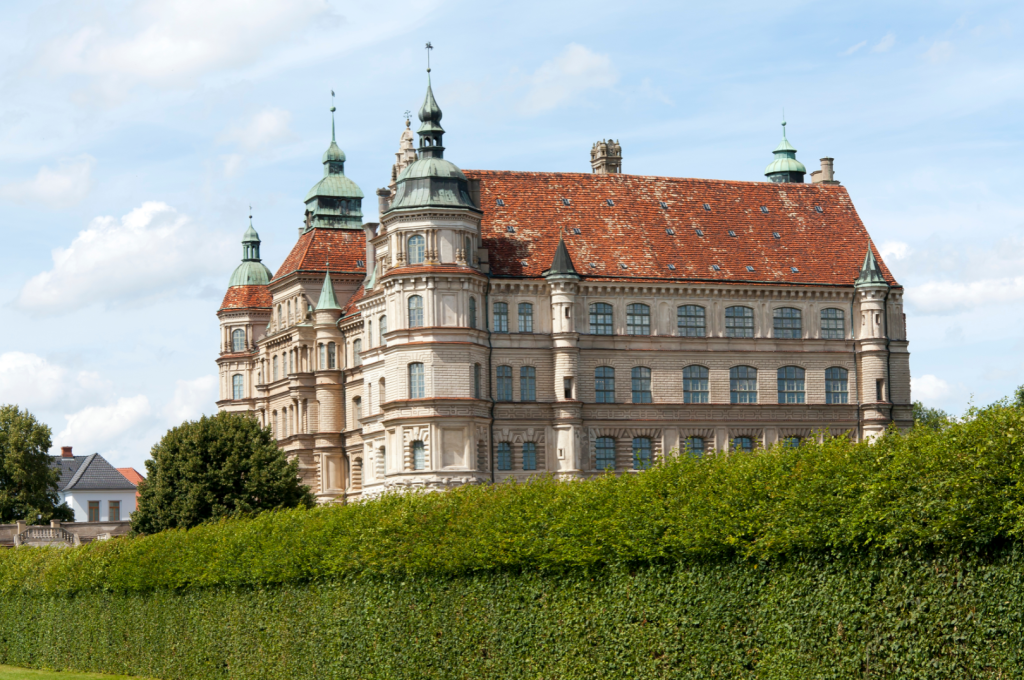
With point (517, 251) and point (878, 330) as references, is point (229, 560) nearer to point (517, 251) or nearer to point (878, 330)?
point (517, 251)

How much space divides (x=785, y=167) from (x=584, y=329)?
2981 cm

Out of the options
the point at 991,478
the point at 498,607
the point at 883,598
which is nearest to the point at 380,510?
the point at 498,607

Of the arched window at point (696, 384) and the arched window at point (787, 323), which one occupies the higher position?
the arched window at point (787, 323)

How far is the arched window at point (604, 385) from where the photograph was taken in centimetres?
8156

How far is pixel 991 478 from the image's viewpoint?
22062 millimetres

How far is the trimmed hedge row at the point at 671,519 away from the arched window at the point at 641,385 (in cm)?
3941

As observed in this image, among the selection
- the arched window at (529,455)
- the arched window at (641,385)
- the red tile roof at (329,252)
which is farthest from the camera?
the red tile roof at (329,252)

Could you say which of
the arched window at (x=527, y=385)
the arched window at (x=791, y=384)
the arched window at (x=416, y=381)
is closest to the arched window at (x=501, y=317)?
the arched window at (x=527, y=385)

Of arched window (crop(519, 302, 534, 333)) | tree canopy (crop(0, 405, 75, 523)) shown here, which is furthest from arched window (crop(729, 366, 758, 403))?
tree canopy (crop(0, 405, 75, 523))

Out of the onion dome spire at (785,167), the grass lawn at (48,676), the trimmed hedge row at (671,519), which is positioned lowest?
the grass lawn at (48,676)

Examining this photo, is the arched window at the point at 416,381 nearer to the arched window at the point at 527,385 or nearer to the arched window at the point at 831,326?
the arched window at the point at 527,385

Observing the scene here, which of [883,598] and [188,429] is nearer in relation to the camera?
[883,598]

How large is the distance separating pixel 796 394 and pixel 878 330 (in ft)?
20.4

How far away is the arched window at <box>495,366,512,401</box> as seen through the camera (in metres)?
79.4
